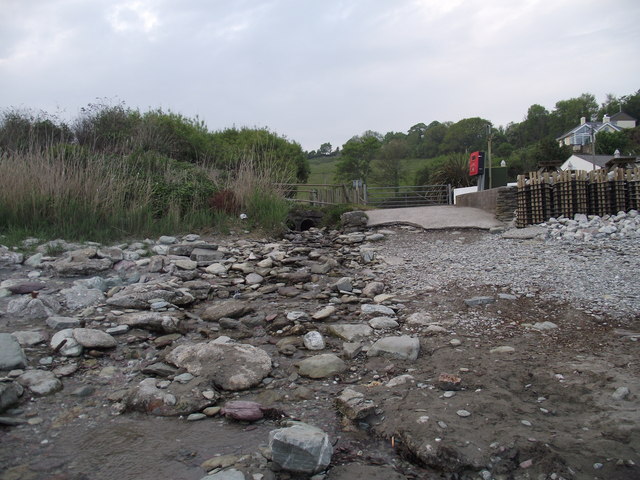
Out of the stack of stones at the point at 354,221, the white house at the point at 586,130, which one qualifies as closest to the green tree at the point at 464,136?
the white house at the point at 586,130

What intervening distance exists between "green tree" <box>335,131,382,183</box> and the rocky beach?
1152 inches

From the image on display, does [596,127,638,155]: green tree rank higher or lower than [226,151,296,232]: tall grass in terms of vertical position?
higher

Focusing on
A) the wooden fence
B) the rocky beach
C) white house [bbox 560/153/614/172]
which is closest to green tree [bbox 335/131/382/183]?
white house [bbox 560/153/614/172]

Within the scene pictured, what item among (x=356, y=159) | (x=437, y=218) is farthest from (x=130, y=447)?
(x=356, y=159)

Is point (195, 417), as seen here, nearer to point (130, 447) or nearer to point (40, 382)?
point (130, 447)

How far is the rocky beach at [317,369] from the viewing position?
2.19 m

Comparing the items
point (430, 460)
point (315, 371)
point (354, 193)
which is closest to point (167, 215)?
point (315, 371)

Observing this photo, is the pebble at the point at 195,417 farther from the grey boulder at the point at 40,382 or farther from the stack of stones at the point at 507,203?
the stack of stones at the point at 507,203

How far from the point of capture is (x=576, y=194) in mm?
8797

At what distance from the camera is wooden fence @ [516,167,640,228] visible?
8.55 metres

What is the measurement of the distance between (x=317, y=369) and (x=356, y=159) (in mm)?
32846

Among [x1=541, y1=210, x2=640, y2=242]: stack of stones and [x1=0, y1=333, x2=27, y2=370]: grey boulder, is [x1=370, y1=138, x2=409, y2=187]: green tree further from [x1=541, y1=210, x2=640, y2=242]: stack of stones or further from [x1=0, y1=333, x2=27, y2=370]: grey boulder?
[x1=0, y1=333, x2=27, y2=370]: grey boulder

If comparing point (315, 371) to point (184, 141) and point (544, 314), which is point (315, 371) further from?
point (184, 141)

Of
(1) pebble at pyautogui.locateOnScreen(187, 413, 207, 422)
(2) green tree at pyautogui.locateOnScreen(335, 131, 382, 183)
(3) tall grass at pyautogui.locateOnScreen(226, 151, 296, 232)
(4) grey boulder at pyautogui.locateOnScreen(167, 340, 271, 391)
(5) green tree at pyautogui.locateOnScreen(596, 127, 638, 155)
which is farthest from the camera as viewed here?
(5) green tree at pyautogui.locateOnScreen(596, 127, 638, 155)
